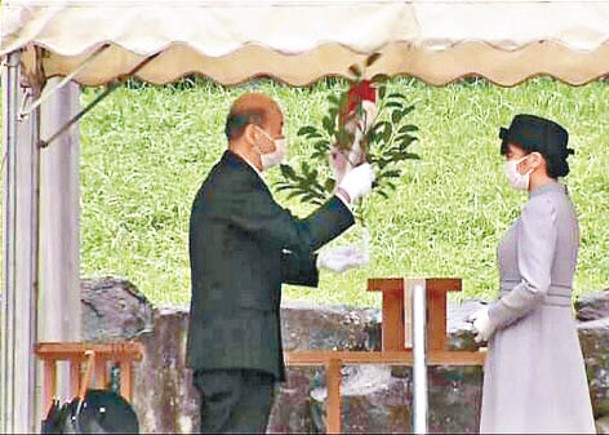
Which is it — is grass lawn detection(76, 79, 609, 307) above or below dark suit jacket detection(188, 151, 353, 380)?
above

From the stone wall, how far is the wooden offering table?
139 centimetres

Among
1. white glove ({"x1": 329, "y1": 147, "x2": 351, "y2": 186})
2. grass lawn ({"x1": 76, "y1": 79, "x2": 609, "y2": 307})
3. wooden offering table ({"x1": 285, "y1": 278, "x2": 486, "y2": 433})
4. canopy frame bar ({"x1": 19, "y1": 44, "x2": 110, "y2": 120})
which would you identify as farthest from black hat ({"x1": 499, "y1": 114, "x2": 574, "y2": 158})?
grass lawn ({"x1": 76, "y1": 79, "x2": 609, "y2": 307})

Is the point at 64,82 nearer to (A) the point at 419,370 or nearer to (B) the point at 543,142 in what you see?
(A) the point at 419,370

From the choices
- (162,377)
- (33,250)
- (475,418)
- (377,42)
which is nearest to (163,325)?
(162,377)

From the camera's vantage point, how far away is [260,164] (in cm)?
595

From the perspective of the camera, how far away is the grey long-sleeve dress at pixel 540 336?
610cm

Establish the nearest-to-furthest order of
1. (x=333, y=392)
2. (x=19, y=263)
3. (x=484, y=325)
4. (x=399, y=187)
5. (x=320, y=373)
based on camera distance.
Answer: (x=484, y=325), (x=19, y=263), (x=333, y=392), (x=320, y=373), (x=399, y=187)

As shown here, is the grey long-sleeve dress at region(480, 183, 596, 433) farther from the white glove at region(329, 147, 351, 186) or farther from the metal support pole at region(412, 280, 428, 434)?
the white glove at region(329, 147, 351, 186)

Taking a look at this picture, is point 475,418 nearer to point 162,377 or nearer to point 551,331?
point 162,377

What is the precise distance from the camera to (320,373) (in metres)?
8.84

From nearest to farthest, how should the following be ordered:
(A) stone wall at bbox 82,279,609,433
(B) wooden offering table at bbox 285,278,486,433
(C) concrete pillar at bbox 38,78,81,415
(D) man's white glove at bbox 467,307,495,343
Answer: (D) man's white glove at bbox 467,307,495,343 → (B) wooden offering table at bbox 285,278,486,433 → (C) concrete pillar at bbox 38,78,81,415 → (A) stone wall at bbox 82,279,609,433

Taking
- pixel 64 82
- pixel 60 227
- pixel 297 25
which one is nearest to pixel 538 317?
pixel 297 25

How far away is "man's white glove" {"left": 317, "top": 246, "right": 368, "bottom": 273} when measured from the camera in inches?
232

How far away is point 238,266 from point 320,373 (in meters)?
3.11
